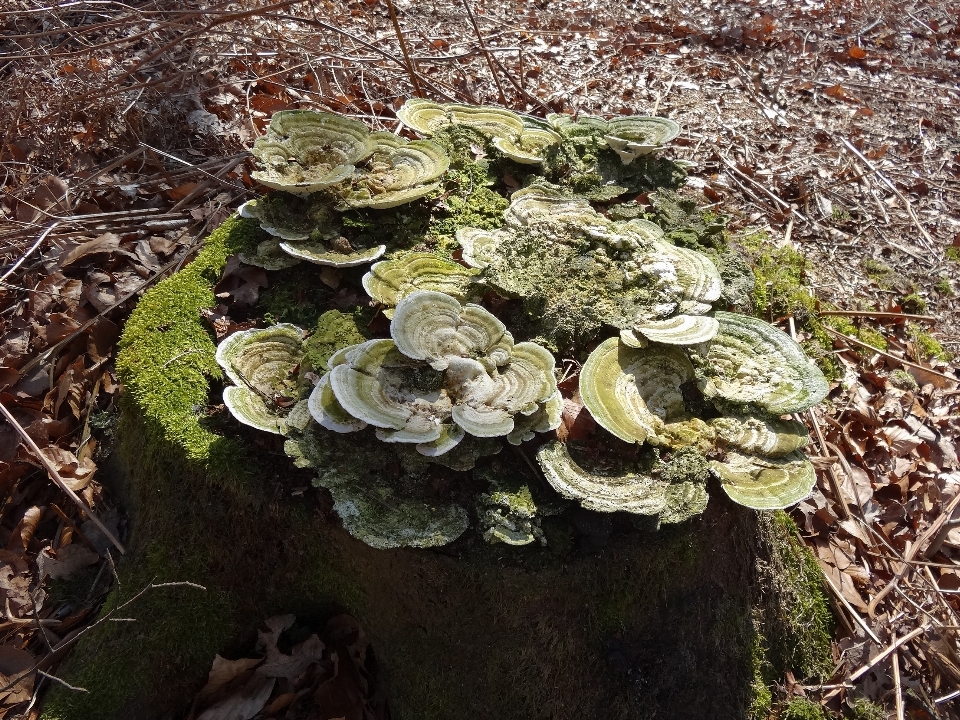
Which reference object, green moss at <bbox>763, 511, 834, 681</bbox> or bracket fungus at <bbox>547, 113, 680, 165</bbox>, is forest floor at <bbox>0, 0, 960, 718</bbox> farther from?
bracket fungus at <bbox>547, 113, 680, 165</bbox>

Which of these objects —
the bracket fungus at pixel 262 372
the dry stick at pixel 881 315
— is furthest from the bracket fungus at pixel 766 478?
the dry stick at pixel 881 315

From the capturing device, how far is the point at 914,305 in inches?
224

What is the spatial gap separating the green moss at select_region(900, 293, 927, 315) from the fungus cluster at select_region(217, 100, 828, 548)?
343 centimetres

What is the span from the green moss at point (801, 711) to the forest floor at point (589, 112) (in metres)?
0.10

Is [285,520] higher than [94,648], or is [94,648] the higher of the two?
[285,520]

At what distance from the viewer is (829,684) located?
3504 millimetres

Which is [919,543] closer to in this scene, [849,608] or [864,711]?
[849,608]

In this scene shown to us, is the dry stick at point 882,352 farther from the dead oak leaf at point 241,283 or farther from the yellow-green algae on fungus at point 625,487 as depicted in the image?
the dead oak leaf at point 241,283

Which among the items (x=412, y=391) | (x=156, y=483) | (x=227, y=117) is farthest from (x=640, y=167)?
(x=227, y=117)

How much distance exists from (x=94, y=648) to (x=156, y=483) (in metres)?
0.96

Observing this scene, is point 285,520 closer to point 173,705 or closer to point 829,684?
point 173,705

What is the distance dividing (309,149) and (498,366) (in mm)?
1939

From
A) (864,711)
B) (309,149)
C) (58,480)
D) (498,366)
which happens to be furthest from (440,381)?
(864,711)

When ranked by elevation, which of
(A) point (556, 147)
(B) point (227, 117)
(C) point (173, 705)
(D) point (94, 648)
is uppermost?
(A) point (556, 147)
